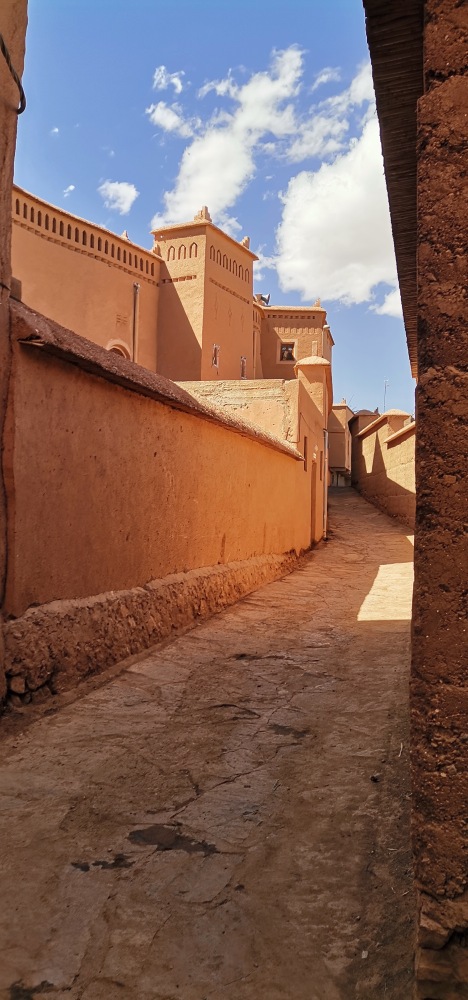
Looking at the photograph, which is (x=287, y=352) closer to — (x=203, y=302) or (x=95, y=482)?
(x=203, y=302)

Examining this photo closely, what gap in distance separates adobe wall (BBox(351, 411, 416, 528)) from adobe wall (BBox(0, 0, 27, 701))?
13.7 meters

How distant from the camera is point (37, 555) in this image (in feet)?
13.2

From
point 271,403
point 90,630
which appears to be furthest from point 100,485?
point 271,403

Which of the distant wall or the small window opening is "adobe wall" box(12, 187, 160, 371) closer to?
the small window opening

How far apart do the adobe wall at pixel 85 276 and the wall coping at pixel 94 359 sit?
11.7 metres

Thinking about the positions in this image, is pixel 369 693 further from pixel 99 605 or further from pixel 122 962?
pixel 122 962

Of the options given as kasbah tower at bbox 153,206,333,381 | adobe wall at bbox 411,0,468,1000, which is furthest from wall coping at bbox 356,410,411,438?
adobe wall at bbox 411,0,468,1000

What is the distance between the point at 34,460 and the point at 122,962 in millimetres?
2714

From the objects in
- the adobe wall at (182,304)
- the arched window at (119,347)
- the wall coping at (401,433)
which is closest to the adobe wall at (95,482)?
the wall coping at (401,433)

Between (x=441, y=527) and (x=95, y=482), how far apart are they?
3.31m

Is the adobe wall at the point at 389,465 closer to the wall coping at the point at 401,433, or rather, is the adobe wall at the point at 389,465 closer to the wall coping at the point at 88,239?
the wall coping at the point at 401,433

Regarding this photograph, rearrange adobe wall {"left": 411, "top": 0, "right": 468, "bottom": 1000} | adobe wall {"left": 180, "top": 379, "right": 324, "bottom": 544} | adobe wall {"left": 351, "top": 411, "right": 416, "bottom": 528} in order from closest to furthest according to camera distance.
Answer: adobe wall {"left": 411, "top": 0, "right": 468, "bottom": 1000}
adobe wall {"left": 180, "top": 379, "right": 324, "bottom": 544}
adobe wall {"left": 351, "top": 411, "right": 416, "bottom": 528}

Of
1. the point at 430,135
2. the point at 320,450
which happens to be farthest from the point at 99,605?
the point at 320,450

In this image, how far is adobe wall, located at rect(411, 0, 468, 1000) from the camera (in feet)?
5.49
